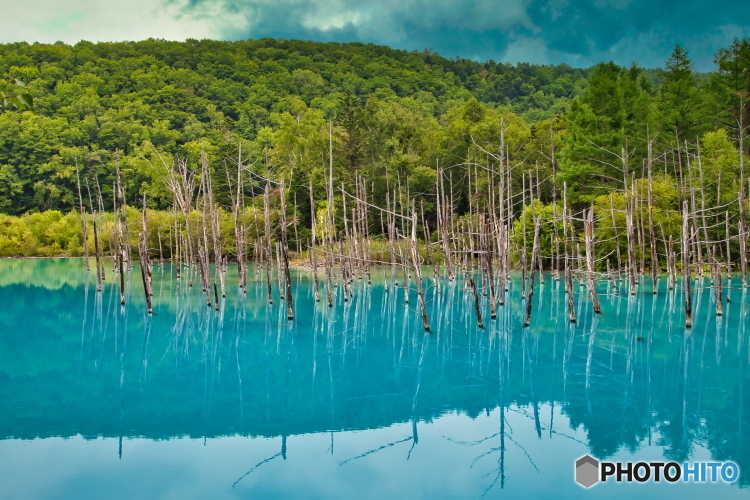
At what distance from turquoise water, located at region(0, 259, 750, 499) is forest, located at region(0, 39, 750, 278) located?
12.9 ft

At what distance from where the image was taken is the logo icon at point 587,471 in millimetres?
7113

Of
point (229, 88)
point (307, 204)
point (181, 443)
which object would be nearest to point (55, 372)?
point (181, 443)

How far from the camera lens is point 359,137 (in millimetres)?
44469

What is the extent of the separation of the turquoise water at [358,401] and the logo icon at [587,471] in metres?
0.15

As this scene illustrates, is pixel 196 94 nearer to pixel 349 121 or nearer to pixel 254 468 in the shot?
pixel 349 121

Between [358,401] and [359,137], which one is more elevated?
[359,137]

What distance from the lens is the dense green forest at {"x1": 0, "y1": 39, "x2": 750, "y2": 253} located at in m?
33.3

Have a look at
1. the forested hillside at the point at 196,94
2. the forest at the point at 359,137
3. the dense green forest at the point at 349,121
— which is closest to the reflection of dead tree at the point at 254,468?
the forest at the point at 359,137

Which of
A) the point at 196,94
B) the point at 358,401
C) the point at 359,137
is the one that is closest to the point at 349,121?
the point at 359,137
